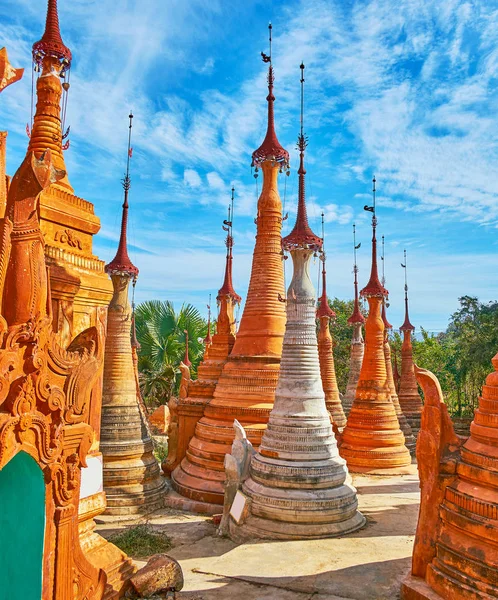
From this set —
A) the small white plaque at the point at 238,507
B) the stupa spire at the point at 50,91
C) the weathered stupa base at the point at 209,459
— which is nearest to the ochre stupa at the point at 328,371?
the weathered stupa base at the point at 209,459

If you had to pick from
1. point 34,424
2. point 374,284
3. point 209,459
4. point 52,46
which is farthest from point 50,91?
point 374,284

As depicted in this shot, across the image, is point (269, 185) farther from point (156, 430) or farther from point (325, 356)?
point (156, 430)

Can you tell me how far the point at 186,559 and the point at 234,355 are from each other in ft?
19.9

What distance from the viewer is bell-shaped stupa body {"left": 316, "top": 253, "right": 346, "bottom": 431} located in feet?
66.1

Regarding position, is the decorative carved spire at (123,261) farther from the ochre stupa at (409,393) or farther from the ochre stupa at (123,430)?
the ochre stupa at (409,393)

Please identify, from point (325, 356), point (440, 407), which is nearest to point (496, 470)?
point (440, 407)

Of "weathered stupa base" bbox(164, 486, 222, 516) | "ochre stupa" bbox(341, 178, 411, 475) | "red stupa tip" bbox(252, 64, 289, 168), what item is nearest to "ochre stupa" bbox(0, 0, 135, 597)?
"weathered stupa base" bbox(164, 486, 222, 516)

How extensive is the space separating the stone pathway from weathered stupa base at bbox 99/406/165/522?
91 centimetres

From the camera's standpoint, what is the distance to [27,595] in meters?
4.89

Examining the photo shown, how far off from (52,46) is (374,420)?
45.6 ft

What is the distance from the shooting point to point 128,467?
1279cm

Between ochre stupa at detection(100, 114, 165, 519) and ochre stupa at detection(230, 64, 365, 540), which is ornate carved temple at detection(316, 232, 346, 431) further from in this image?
ochre stupa at detection(230, 64, 365, 540)

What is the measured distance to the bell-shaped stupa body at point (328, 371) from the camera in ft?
66.1

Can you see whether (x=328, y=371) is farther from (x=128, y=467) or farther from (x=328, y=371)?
(x=128, y=467)
